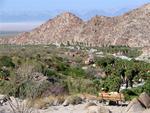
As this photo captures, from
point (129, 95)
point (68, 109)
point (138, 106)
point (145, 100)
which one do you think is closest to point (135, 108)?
point (138, 106)

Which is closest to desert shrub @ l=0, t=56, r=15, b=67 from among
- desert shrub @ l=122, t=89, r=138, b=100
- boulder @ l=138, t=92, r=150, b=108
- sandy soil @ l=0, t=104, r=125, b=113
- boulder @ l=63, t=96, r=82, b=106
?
desert shrub @ l=122, t=89, r=138, b=100

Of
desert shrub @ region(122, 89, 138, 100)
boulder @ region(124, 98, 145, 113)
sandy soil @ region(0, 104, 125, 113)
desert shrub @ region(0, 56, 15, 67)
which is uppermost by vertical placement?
boulder @ region(124, 98, 145, 113)

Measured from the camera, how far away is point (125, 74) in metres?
59.2

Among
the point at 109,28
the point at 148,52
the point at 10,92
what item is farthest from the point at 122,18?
the point at 10,92

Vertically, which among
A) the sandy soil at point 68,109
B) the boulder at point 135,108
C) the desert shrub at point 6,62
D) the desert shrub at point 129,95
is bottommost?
the desert shrub at point 6,62

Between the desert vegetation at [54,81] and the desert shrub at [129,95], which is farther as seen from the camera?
the desert vegetation at [54,81]

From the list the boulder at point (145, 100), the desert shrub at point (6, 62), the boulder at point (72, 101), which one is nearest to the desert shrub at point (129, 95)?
the boulder at point (72, 101)

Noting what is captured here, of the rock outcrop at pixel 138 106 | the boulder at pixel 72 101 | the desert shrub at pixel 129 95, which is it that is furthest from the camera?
the desert shrub at pixel 129 95

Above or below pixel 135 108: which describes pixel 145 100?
above

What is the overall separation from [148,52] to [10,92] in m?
124

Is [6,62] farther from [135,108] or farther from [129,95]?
[135,108]

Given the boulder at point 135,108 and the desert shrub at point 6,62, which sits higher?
the boulder at point 135,108

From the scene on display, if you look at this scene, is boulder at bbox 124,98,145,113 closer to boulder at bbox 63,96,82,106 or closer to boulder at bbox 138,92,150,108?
boulder at bbox 138,92,150,108

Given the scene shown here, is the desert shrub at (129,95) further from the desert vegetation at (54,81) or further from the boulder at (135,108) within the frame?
the boulder at (135,108)
